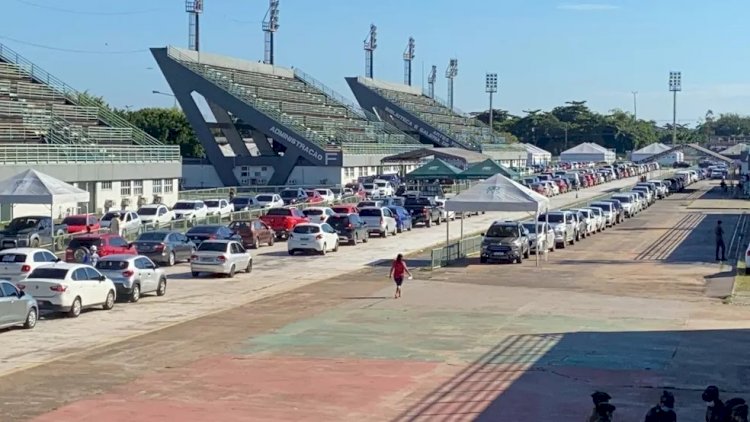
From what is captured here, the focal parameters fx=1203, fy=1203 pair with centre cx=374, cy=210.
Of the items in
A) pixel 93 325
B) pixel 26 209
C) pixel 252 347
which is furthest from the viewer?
pixel 26 209

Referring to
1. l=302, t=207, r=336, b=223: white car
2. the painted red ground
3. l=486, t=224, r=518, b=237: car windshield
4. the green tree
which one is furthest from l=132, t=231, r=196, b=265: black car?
the green tree

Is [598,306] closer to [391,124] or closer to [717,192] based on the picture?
[717,192]

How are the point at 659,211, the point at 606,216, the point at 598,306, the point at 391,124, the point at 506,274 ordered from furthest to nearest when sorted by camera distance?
the point at 391,124 < the point at 659,211 < the point at 606,216 < the point at 506,274 < the point at 598,306

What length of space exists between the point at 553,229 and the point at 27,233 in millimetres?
21965

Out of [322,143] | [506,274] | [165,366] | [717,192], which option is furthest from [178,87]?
[165,366]

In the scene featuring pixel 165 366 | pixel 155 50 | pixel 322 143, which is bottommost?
pixel 165 366

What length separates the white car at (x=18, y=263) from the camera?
1303 inches

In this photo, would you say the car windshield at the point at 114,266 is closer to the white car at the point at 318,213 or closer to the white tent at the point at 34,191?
the white tent at the point at 34,191

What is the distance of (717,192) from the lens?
108m

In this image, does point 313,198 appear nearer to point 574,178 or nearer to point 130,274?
point 130,274

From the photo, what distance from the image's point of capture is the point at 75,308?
96.0 ft

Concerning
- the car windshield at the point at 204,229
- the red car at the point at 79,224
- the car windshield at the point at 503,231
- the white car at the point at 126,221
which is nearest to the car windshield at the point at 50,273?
the car windshield at the point at 204,229

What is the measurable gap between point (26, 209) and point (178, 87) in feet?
135

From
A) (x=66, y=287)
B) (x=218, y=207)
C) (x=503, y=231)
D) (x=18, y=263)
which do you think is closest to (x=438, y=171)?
(x=218, y=207)
